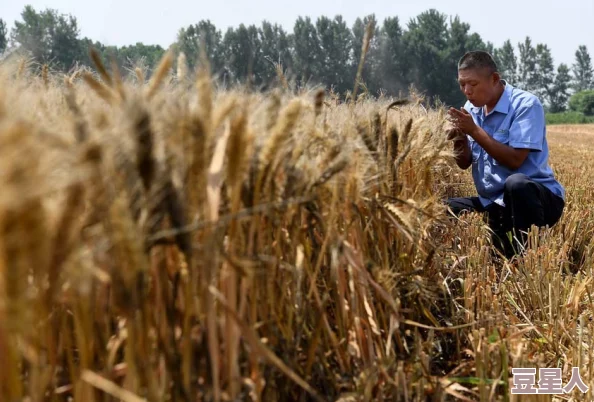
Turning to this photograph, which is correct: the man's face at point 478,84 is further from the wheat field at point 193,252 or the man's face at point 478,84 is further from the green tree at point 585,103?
the green tree at point 585,103

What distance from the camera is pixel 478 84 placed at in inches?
134

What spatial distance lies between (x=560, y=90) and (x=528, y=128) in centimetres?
8719

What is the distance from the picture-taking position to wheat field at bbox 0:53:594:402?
73 centimetres

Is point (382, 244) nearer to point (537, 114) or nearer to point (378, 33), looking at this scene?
point (537, 114)

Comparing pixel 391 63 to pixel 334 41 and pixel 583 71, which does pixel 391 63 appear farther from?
pixel 583 71

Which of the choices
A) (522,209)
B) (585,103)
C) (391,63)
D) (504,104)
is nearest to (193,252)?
(522,209)

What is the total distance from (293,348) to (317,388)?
23cm

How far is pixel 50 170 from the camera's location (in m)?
0.69

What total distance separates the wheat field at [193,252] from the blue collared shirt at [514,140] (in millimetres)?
1695

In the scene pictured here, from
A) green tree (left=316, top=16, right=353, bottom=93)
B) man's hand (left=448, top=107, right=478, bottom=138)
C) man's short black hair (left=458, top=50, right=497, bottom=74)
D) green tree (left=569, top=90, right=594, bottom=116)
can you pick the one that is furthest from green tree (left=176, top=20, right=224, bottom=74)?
green tree (left=569, top=90, right=594, bottom=116)

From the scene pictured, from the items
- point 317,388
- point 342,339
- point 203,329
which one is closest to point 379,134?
point 342,339

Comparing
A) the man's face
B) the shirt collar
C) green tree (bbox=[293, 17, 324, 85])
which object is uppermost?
green tree (bbox=[293, 17, 324, 85])

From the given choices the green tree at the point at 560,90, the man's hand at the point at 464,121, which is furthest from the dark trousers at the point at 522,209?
the green tree at the point at 560,90

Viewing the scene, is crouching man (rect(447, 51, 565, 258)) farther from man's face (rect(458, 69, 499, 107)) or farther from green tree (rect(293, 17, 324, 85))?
green tree (rect(293, 17, 324, 85))
